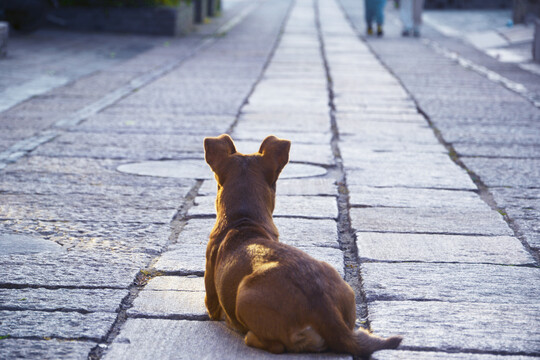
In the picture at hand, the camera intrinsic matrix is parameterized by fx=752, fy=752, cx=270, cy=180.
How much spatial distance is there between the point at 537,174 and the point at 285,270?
351cm

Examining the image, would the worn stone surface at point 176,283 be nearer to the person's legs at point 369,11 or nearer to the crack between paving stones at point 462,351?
the crack between paving stones at point 462,351

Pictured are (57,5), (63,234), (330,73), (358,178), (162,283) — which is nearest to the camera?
(162,283)

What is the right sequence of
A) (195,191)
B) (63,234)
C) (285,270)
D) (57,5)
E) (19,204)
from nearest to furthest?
(285,270), (63,234), (19,204), (195,191), (57,5)

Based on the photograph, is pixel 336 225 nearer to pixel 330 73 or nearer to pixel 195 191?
pixel 195 191

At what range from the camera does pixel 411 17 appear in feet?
60.4

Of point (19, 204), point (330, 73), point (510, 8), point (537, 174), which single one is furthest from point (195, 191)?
point (510, 8)

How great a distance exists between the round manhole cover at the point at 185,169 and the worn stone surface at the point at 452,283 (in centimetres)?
199

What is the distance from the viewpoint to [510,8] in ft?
95.8

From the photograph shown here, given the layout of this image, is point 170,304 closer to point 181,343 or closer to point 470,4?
point 181,343

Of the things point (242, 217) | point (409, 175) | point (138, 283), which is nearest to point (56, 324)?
point (138, 283)

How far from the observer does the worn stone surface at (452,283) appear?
310 centimetres

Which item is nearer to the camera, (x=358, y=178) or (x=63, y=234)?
(x=63, y=234)

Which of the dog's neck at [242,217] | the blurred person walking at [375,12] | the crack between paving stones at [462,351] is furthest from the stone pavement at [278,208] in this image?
the blurred person walking at [375,12]

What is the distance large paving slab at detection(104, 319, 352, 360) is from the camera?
8.36 ft
